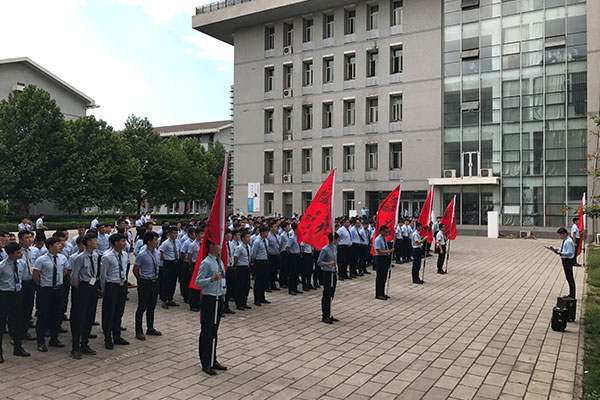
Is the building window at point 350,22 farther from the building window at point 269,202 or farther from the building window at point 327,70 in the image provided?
the building window at point 269,202

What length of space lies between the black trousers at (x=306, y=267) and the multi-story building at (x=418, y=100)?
22.2 m

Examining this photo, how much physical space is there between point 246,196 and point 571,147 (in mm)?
24796

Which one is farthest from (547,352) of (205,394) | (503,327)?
(205,394)

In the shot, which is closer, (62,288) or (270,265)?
(62,288)

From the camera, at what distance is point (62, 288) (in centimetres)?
795

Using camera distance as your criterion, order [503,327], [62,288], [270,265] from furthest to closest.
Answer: [270,265], [503,327], [62,288]

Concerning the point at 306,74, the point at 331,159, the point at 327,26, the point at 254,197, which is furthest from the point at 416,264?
the point at 327,26

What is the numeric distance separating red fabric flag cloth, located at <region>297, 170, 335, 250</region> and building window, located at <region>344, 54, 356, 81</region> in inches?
1126

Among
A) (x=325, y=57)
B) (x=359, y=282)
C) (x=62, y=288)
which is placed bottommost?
(x=359, y=282)

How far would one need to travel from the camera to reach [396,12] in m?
35.1

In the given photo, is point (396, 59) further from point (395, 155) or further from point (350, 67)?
point (395, 155)

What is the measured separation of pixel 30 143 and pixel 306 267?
29072 mm

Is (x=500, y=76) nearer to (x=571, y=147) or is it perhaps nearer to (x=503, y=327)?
(x=571, y=147)

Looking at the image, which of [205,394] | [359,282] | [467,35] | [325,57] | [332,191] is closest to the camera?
[205,394]
